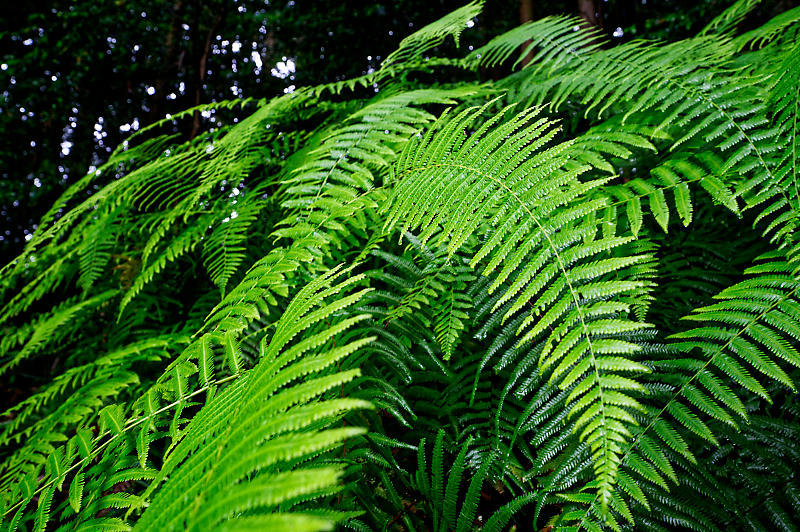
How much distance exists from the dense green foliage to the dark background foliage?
12.0ft

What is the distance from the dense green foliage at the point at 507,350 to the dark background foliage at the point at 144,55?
3651mm

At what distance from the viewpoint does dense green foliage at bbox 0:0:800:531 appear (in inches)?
25.0

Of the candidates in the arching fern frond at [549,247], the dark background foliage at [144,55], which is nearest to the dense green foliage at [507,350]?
the arching fern frond at [549,247]

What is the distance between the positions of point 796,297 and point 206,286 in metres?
1.78

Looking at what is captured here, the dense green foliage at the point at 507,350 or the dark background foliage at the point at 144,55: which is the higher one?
the dark background foliage at the point at 144,55

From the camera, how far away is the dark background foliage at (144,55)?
4.37m

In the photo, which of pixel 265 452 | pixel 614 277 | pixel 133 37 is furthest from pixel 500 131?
pixel 133 37

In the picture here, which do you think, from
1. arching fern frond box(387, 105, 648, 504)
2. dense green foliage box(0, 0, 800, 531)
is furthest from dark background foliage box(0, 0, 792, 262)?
arching fern frond box(387, 105, 648, 504)

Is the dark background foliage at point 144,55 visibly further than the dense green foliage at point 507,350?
Yes

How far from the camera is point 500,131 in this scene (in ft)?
3.08

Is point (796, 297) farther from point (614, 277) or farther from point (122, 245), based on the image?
point (122, 245)

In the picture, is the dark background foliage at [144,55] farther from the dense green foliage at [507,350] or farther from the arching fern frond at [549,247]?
the arching fern frond at [549,247]

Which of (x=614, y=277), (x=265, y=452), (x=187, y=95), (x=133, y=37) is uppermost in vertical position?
(x=133, y=37)

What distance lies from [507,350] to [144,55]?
18.1ft
